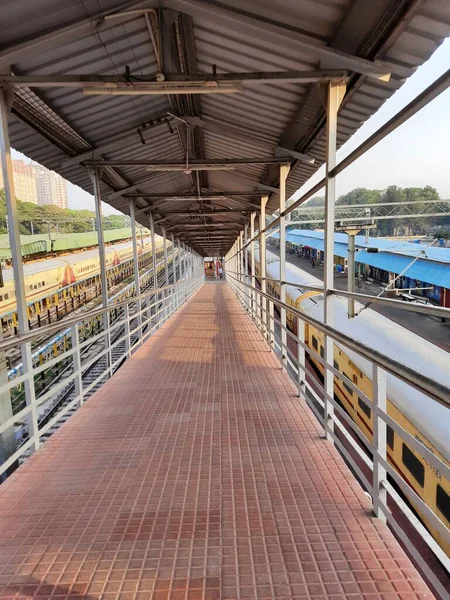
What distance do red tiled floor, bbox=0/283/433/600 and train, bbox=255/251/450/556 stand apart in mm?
439

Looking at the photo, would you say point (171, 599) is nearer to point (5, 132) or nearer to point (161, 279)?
point (5, 132)

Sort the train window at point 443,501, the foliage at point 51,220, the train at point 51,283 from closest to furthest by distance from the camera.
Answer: the train window at point 443,501, the train at point 51,283, the foliage at point 51,220

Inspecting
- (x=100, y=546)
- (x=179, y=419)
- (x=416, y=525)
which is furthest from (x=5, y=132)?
(x=416, y=525)

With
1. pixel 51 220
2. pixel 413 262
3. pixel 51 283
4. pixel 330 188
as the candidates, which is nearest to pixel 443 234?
pixel 413 262

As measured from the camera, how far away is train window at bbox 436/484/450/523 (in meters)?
3.76

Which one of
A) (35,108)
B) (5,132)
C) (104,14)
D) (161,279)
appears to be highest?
(104,14)

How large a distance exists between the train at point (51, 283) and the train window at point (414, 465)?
573cm

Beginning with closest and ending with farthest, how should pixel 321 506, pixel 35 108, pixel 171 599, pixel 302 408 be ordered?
pixel 171 599, pixel 321 506, pixel 302 408, pixel 35 108

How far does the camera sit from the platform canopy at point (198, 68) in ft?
8.85

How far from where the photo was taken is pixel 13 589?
169 cm

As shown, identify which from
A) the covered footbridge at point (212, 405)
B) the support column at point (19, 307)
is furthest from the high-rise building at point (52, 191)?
the support column at point (19, 307)

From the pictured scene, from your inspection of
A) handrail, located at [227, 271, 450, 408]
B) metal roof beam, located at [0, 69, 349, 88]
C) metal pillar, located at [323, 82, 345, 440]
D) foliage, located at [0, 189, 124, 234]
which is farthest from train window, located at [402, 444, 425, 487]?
foliage, located at [0, 189, 124, 234]

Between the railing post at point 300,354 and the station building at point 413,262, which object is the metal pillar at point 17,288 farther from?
the station building at point 413,262

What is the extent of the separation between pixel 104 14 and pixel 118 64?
87cm
